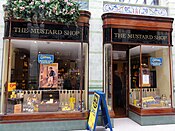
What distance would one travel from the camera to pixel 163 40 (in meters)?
5.64

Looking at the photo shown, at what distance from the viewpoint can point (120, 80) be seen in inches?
277

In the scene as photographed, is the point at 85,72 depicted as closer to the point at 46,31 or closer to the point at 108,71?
the point at 108,71

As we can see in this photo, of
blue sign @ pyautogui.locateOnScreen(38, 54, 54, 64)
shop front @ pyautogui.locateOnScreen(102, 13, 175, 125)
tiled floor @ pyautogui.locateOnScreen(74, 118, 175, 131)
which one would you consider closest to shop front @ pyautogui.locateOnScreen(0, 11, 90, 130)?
blue sign @ pyautogui.locateOnScreen(38, 54, 54, 64)

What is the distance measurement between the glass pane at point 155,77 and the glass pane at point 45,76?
94.2 inches

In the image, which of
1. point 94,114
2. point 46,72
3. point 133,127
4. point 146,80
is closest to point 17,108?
point 46,72

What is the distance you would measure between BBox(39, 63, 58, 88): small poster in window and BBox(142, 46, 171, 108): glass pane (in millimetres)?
3113

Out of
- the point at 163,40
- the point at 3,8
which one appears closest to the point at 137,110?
the point at 163,40

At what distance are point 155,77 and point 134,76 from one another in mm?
777

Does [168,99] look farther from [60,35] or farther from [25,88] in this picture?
[25,88]

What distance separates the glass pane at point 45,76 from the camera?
16.5 ft

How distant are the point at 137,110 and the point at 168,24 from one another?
3.17 meters

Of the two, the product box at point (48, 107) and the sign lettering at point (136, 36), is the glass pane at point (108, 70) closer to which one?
the sign lettering at point (136, 36)

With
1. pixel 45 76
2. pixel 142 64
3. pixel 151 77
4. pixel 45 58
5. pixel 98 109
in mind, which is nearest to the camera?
pixel 98 109

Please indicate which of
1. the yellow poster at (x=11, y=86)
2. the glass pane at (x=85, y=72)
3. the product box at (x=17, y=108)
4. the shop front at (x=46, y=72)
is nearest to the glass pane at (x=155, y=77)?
the glass pane at (x=85, y=72)
